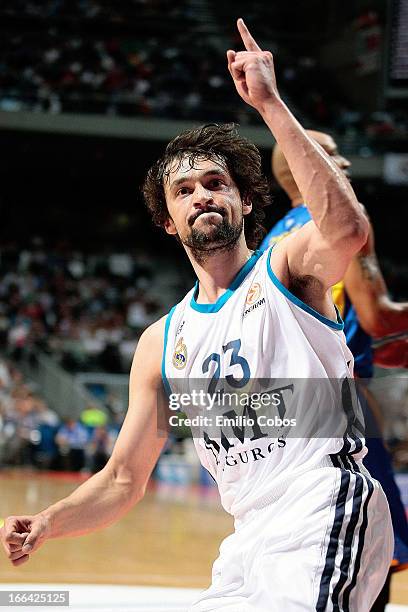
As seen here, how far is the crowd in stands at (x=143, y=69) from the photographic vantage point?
1950cm

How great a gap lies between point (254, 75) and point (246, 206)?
589mm

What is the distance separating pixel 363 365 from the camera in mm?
3889

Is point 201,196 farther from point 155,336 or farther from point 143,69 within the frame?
point 143,69

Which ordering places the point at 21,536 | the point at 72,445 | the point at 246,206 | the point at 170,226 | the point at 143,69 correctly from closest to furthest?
the point at 21,536 < the point at 246,206 < the point at 170,226 < the point at 72,445 < the point at 143,69

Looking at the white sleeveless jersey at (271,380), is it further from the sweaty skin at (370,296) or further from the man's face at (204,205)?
the sweaty skin at (370,296)

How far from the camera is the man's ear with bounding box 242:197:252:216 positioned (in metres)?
2.73

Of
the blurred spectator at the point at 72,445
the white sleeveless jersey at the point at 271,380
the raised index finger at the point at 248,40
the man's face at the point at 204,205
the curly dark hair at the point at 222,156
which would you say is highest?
the raised index finger at the point at 248,40

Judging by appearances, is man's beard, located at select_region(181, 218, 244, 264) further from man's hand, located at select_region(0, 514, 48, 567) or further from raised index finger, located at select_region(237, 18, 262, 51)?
man's hand, located at select_region(0, 514, 48, 567)

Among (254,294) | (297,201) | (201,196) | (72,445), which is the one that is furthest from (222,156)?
(72,445)

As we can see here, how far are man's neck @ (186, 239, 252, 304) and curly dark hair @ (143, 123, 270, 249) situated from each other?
0.21m

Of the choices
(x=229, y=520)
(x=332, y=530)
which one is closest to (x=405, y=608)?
(x=332, y=530)

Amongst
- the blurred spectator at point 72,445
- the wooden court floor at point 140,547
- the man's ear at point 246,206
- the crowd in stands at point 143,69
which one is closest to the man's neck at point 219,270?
the man's ear at point 246,206

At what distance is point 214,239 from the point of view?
8.22 feet

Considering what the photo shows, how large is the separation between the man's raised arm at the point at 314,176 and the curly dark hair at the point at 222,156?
430 mm
